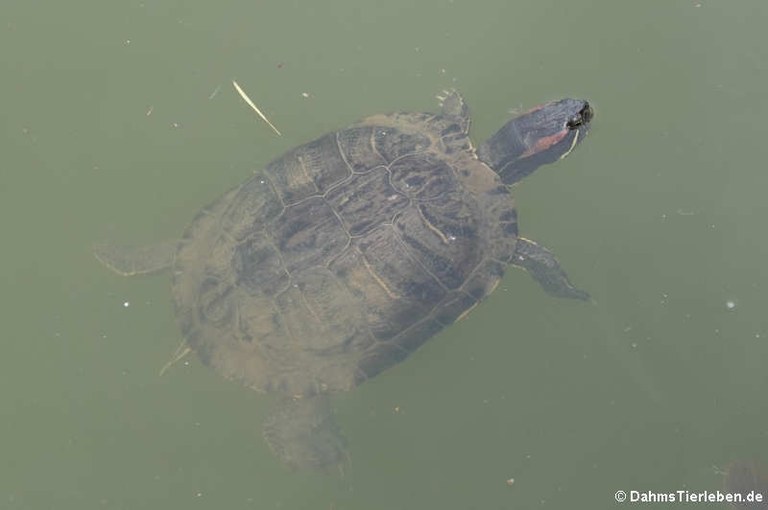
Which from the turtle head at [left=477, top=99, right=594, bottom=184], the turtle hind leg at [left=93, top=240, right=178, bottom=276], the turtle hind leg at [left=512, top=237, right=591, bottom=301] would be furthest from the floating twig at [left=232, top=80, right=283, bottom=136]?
the turtle hind leg at [left=512, top=237, right=591, bottom=301]

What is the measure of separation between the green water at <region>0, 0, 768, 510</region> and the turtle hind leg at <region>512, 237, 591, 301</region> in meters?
0.16

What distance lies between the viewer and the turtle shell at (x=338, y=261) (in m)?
3.31

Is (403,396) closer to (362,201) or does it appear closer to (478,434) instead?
(478,434)

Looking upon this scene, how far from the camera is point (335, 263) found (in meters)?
3.28

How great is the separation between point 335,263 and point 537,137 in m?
1.51

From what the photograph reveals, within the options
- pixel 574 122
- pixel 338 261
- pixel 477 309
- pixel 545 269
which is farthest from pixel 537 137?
pixel 338 261

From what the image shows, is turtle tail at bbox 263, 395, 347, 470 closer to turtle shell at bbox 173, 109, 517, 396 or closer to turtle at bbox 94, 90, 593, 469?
turtle at bbox 94, 90, 593, 469

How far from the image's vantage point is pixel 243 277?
3387 mm

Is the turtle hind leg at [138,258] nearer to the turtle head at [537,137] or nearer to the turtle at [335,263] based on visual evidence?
the turtle at [335,263]

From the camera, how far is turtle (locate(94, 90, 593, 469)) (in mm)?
3320

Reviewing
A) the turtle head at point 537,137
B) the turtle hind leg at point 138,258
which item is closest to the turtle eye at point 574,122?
the turtle head at point 537,137

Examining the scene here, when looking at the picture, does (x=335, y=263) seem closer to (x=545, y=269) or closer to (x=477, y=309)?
(x=477, y=309)

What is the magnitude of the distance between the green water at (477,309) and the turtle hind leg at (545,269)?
16 cm

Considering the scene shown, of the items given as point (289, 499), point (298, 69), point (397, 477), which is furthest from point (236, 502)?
point (298, 69)
